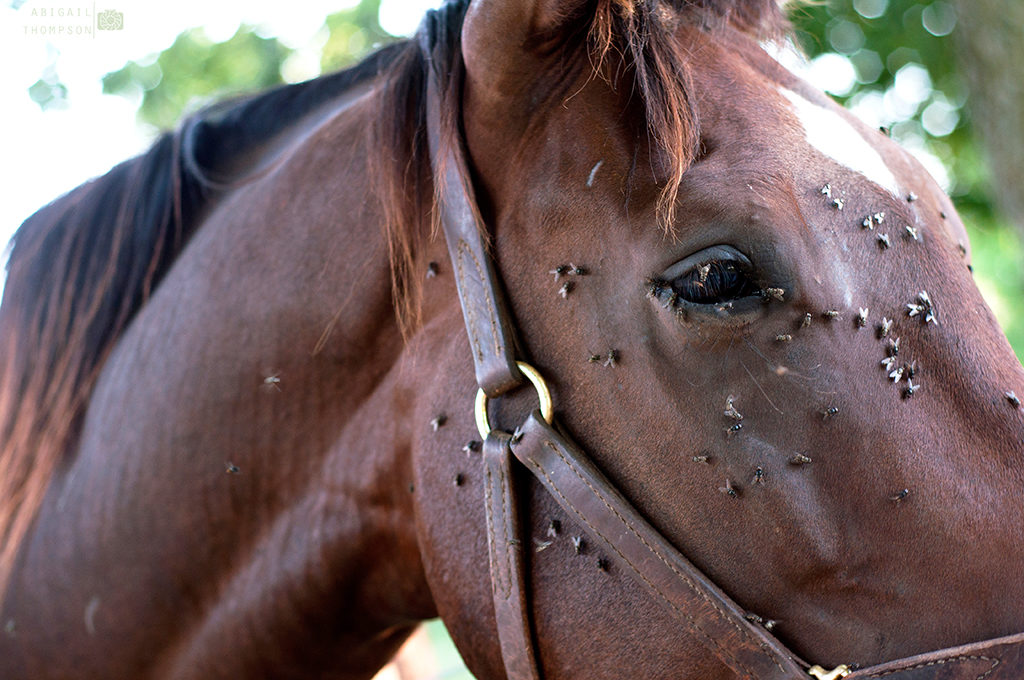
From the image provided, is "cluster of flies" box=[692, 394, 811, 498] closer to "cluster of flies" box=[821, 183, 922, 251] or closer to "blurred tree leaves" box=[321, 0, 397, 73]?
"cluster of flies" box=[821, 183, 922, 251]

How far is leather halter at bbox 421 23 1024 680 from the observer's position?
113 cm

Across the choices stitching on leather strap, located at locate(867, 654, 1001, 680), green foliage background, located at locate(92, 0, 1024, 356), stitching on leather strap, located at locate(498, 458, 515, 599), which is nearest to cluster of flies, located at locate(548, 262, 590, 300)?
stitching on leather strap, located at locate(498, 458, 515, 599)

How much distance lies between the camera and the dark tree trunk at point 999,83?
470 cm

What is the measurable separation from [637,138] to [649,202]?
0.13 m

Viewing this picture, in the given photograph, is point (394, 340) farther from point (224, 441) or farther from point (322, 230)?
point (224, 441)

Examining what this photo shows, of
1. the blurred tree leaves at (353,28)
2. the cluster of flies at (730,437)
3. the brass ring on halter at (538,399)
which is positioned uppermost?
the brass ring on halter at (538,399)

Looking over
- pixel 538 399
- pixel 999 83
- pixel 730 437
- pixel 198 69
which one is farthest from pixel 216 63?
pixel 730 437

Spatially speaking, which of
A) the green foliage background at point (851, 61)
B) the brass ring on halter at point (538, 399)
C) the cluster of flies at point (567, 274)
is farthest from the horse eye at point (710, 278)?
the green foliage background at point (851, 61)

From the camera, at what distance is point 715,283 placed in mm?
1211

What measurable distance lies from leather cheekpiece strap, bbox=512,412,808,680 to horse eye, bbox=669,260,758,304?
A: 327 millimetres

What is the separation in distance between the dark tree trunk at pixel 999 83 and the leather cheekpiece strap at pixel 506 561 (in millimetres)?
4967

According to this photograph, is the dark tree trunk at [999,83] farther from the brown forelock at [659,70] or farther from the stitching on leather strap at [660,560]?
the stitching on leather strap at [660,560]

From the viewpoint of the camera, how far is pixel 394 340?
1.54 meters

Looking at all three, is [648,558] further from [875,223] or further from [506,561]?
[875,223]
